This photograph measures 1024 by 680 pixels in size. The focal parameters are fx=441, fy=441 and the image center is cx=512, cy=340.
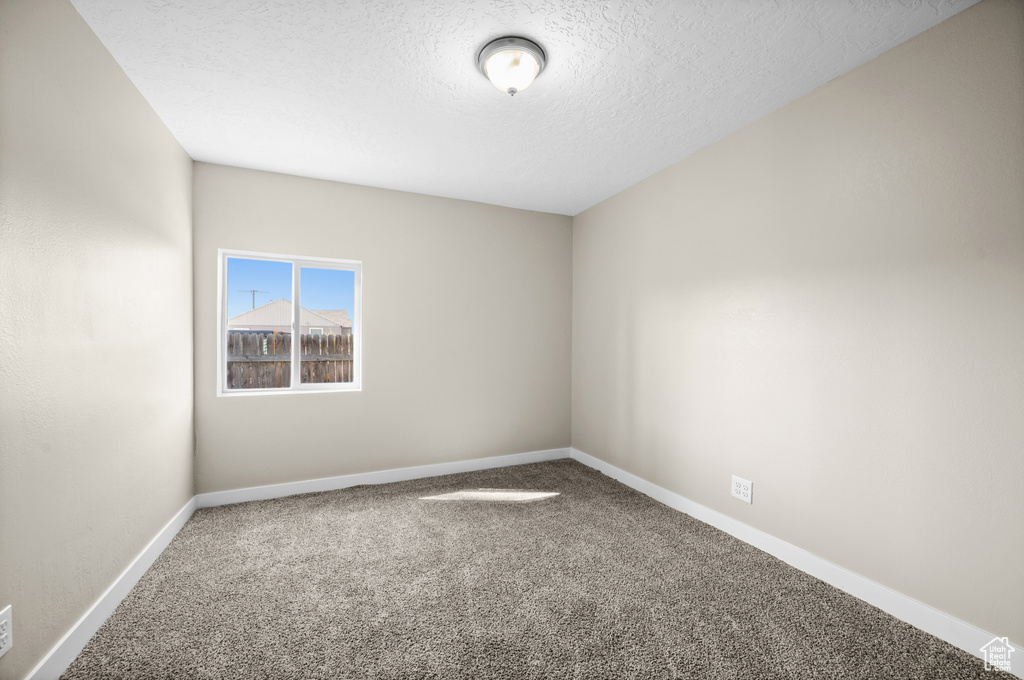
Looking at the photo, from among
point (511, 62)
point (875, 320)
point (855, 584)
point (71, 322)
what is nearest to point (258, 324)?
point (71, 322)

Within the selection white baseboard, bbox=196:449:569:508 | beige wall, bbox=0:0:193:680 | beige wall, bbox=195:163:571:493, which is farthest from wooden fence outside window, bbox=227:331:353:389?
beige wall, bbox=0:0:193:680

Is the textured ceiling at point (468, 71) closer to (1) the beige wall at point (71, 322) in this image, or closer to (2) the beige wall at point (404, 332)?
(1) the beige wall at point (71, 322)

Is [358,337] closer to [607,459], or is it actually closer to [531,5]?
[607,459]

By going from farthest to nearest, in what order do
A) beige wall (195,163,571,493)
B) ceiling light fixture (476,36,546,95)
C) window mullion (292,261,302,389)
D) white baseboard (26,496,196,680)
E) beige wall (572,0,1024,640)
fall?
1. window mullion (292,261,302,389)
2. beige wall (195,163,571,493)
3. ceiling light fixture (476,36,546,95)
4. beige wall (572,0,1024,640)
5. white baseboard (26,496,196,680)

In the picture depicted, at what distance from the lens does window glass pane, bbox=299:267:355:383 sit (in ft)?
12.0

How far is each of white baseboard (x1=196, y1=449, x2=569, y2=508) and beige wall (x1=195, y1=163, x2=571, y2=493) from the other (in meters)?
0.06

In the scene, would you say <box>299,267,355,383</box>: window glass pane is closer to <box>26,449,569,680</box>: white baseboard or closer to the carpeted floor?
<box>26,449,569,680</box>: white baseboard

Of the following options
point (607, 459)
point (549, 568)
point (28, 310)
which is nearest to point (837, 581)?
point (549, 568)

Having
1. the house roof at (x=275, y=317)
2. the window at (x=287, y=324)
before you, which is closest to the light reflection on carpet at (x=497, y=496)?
the window at (x=287, y=324)

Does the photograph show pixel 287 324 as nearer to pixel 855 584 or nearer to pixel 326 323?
pixel 326 323

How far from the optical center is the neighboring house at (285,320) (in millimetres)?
3453

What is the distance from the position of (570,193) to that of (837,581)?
320cm

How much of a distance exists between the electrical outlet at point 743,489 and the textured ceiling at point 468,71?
2177 mm

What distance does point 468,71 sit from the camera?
7.02 ft
